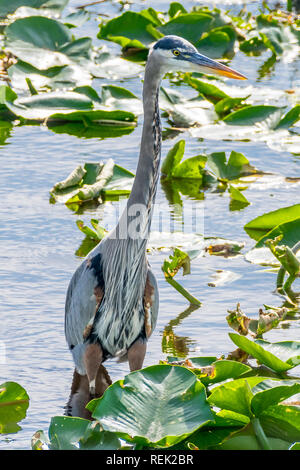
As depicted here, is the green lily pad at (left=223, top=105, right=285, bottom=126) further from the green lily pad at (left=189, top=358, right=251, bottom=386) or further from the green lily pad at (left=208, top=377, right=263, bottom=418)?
the green lily pad at (left=208, top=377, right=263, bottom=418)

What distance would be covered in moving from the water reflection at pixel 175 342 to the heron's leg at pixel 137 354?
0.95ft

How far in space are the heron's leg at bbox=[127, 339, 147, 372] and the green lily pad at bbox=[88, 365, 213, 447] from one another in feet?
2.62

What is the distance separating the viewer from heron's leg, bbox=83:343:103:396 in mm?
4523

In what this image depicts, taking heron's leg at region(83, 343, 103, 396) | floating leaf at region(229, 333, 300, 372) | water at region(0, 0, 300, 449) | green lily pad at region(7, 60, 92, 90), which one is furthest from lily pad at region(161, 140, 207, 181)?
floating leaf at region(229, 333, 300, 372)

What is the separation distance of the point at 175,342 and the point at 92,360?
0.62 m

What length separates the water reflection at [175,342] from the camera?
4.90m

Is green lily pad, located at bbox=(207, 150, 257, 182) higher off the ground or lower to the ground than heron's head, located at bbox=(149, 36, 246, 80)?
lower

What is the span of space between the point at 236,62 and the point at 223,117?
178cm

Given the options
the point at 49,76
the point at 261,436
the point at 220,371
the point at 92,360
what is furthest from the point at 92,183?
the point at 261,436

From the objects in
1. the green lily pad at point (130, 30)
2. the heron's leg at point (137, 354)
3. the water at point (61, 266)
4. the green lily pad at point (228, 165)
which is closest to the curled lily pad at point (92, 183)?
the water at point (61, 266)

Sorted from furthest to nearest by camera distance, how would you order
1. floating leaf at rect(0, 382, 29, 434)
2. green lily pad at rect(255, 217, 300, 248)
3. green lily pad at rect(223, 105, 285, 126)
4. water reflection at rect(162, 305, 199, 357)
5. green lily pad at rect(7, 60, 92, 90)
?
1. green lily pad at rect(7, 60, 92, 90)
2. green lily pad at rect(223, 105, 285, 126)
3. green lily pad at rect(255, 217, 300, 248)
4. water reflection at rect(162, 305, 199, 357)
5. floating leaf at rect(0, 382, 29, 434)

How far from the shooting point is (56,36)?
8562mm

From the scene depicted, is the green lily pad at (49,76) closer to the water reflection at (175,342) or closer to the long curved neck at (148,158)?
the water reflection at (175,342)
